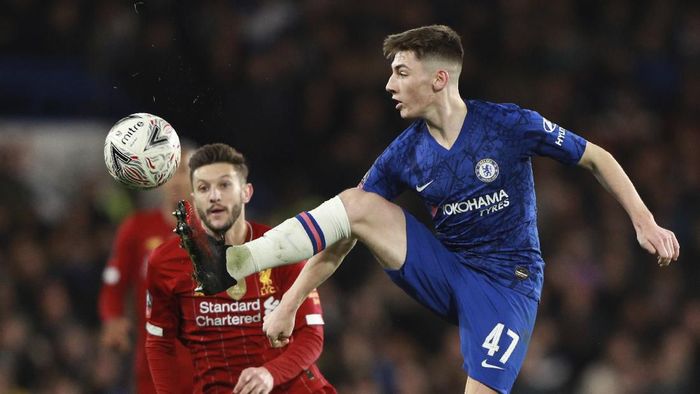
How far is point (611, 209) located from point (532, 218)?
5370 millimetres

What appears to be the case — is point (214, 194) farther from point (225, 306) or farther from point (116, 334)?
point (116, 334)

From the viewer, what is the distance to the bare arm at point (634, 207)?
206 inches

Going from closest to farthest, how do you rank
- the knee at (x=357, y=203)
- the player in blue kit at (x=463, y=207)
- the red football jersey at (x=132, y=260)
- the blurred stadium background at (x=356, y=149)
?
the knee at (x=357, y=203) → the player in blue kit at (x=463, y=207) → the red football jersey at (x=132, y=260) → the blurred stadium background at (x=356, y=149)

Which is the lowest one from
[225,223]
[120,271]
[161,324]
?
[161,324]

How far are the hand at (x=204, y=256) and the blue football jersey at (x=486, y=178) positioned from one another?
0.86 meters

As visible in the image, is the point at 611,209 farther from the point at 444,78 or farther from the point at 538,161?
the point at 444,78

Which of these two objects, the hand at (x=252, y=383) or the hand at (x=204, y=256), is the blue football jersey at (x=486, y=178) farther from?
the hand at (x=252, y=383)

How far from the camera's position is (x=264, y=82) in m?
11.1

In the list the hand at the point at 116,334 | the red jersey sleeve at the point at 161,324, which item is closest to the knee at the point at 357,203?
the red jersey sleeve at the point at 161,324

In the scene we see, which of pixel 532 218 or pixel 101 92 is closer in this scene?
pixel 532 218

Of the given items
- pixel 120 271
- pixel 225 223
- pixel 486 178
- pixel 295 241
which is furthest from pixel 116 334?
pixel 486 178

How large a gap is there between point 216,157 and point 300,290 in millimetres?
795

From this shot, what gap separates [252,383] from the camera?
5156 millimetres

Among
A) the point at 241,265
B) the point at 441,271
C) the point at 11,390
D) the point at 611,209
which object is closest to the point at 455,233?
the point at 441,271
